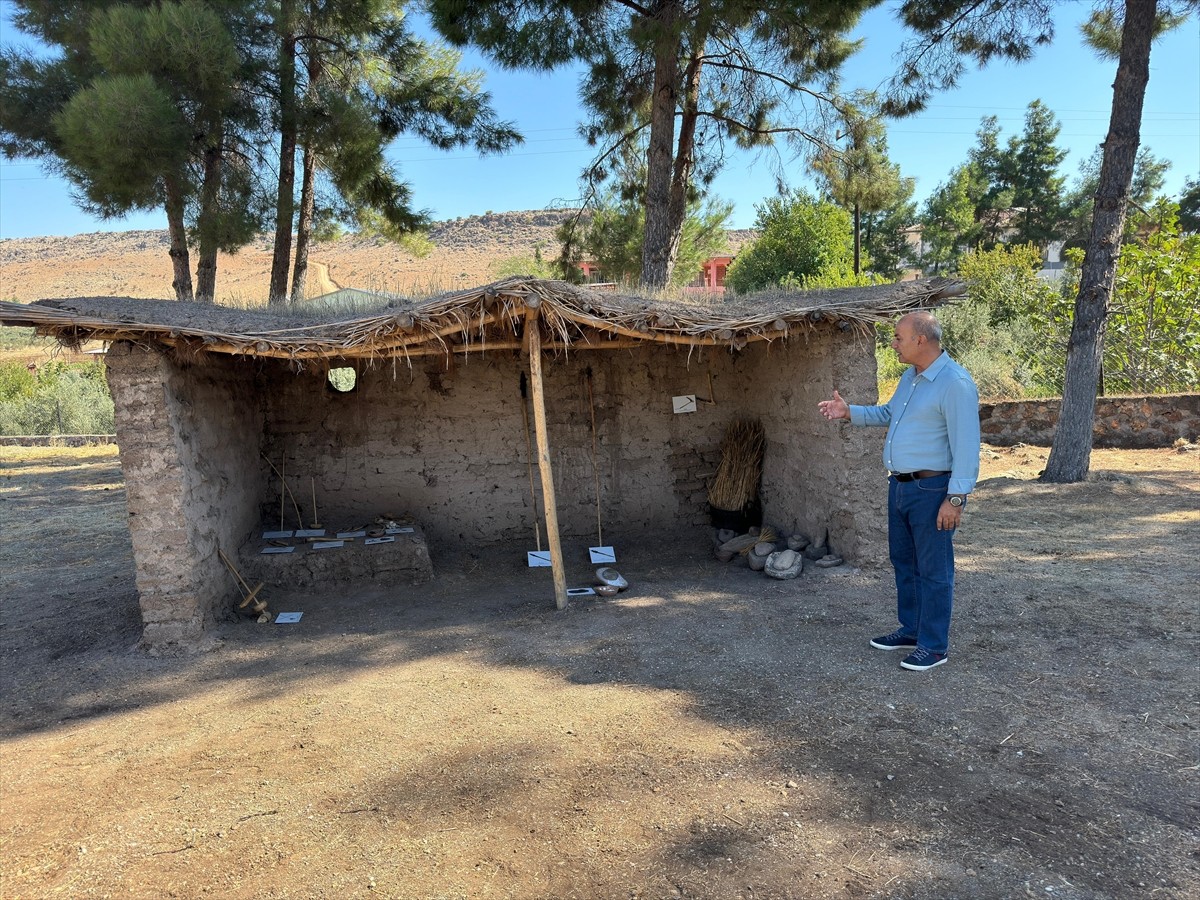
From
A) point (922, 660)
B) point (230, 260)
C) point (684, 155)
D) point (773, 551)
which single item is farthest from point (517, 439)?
point (230, 260)

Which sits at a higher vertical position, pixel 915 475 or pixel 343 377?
pixel 343 377

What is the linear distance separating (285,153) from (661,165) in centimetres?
478

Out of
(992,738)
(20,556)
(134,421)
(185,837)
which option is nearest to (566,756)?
(185,837)

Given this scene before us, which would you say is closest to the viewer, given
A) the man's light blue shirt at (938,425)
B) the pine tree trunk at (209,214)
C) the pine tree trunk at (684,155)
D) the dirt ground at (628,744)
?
the dirt ground at (628,744)

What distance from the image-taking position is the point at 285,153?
9.73 metres

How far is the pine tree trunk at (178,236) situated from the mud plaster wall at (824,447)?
6.71 m

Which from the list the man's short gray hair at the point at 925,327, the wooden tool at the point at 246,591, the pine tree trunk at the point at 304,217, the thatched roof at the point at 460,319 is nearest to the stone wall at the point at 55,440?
the pine tree trunk at the point at 304,217

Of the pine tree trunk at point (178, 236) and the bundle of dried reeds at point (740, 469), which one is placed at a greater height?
the pine tree trunk at point (178, 236)

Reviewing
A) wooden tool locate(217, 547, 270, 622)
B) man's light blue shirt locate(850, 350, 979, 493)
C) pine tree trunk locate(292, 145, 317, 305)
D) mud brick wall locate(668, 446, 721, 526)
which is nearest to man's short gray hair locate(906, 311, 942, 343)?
man's light blue shirt locate(850, 350, 979, 493)

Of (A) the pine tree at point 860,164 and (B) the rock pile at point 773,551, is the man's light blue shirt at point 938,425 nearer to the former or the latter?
(B) the rock pile at point 773,551

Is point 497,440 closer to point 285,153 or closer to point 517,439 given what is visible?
point 517,439

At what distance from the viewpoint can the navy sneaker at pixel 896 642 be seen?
4.31 m

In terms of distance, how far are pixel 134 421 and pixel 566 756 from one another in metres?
3.57

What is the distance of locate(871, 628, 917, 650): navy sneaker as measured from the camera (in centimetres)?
431
